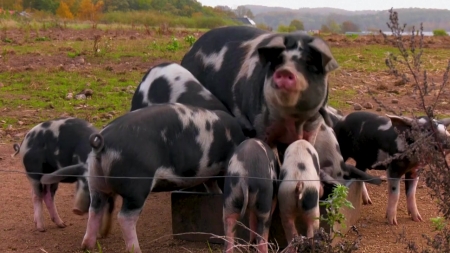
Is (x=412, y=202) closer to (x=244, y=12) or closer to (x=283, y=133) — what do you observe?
(x=283, y=133)

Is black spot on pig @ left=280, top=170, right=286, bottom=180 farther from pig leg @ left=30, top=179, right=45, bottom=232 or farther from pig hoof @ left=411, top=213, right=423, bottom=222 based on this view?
pig leg @ left=30, top=179, right=45, bottom=232

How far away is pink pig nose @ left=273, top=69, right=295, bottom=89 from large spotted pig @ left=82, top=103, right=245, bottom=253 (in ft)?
2.30

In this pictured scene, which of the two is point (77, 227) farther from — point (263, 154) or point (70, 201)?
point (263, 154)

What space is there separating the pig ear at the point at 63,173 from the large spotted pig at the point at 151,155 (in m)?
0.53

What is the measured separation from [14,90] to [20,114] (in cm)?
154

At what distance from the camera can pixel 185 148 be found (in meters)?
4.94

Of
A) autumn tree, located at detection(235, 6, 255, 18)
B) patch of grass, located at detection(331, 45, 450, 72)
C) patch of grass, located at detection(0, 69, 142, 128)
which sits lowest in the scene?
autumn tree, located at detection(235, 6, 255, 18)

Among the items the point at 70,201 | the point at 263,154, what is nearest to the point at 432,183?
the point at 263,154

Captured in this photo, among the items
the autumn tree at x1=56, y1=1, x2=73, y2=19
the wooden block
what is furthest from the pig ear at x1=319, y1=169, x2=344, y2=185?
the autumn tree at x1=56, y1=1, x2=73, y2=19

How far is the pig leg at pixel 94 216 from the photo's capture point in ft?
16.1

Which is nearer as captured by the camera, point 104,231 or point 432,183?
point 432,183

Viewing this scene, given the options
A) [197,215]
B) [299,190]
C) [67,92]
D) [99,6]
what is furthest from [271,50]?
[99,6]

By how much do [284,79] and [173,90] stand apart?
1.62m

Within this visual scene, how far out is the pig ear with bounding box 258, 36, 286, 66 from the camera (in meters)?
4.90
